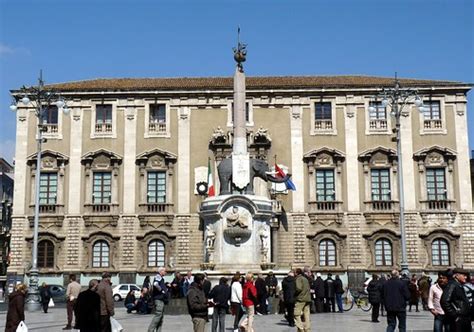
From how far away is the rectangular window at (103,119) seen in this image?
4028cm

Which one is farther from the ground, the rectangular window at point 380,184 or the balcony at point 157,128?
the balcony at point 157,128

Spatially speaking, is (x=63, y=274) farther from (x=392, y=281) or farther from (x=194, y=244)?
(x=392, y=281)

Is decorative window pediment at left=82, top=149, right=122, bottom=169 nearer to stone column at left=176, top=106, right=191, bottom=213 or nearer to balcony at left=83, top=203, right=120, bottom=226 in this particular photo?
balcony at left=83, top=203, right=120, bottom=226

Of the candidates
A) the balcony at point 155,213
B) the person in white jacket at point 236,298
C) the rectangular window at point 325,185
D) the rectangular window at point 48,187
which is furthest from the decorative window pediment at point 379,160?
the person in white jacket at point 236,298

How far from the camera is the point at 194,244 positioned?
38750 mm

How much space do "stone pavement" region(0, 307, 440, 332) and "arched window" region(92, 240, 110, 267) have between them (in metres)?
16.6

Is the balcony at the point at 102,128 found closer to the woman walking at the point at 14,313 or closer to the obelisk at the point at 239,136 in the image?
the obelisk at the point at 239,136

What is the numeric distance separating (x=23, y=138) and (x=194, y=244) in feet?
38.0

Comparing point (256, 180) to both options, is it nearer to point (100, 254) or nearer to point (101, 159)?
point (101, 159)

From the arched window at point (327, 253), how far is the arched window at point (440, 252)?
17.9 feet

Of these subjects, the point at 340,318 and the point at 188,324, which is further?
the point at 340,318

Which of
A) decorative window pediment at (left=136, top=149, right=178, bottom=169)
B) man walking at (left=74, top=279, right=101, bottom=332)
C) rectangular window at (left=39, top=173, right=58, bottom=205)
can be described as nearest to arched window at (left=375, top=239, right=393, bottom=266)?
decorative window pediment at (left=136, top=149, right=178, bottom=169)

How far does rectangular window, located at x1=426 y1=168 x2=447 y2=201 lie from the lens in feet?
128

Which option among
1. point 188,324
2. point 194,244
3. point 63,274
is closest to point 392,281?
point 188,324
